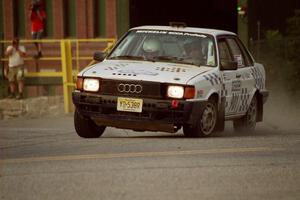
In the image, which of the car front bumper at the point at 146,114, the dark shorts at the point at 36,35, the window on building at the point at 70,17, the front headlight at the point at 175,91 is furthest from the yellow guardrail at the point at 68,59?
the front headlight at the point at 175,91

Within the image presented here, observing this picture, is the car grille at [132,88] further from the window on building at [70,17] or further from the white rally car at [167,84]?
the window on building at [70,17]

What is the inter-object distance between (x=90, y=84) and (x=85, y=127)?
70 cm

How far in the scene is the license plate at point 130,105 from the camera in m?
14.3

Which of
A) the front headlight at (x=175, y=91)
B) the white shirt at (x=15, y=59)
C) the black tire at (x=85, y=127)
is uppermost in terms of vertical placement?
the front headlight at (x=175, y=91)

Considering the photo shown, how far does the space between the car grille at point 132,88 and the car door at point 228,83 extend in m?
1.40

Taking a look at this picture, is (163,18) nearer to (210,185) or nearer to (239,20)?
(239,20)

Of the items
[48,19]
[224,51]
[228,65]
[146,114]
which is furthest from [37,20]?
[146,114]

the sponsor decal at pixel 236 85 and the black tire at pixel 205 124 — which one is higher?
the sponsor decal at pixel 236 85

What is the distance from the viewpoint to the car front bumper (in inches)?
561

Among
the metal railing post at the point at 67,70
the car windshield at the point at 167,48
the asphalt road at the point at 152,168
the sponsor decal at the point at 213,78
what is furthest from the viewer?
the metal railing post at the point at 67,70

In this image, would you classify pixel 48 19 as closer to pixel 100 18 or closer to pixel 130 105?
pixel 100 18

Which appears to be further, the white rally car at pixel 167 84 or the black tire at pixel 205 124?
the black tire at pixel 205 124

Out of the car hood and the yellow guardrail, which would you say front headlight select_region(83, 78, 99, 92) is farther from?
the yellow guardrail

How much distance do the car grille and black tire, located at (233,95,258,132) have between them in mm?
2676
